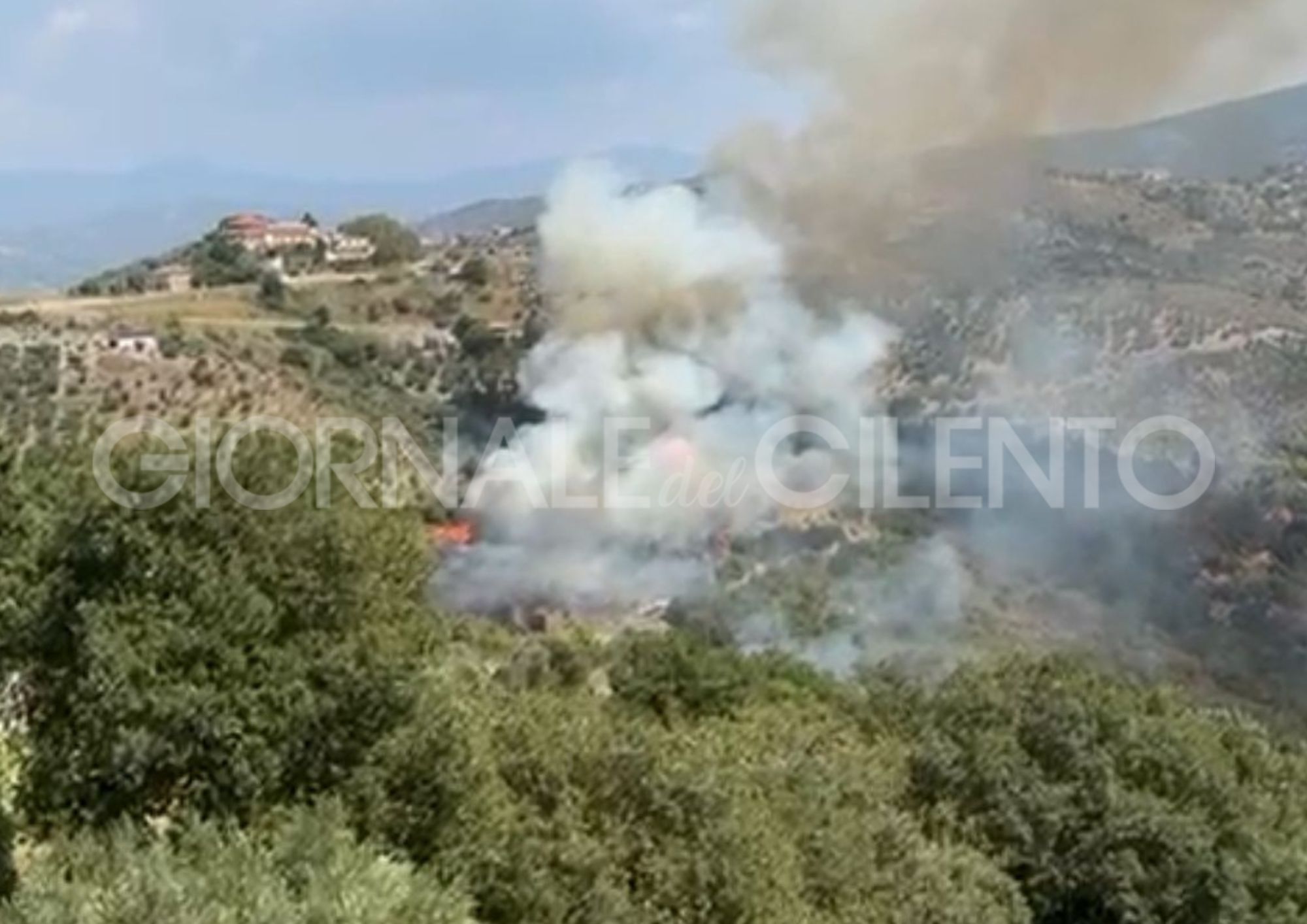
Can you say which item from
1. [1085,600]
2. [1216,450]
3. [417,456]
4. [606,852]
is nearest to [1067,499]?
[1216,450]

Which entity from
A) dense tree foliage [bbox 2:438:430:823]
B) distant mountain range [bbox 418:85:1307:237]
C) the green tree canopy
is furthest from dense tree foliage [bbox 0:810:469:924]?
the green tree canopy

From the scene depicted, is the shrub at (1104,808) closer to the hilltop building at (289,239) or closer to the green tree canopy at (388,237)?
the green tree canopy at (388,237)

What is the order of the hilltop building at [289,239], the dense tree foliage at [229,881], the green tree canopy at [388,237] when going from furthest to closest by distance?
the hilltop building at [289,239]
the green tree canopy at [388,237]
the dense tree foliage at [229,881]

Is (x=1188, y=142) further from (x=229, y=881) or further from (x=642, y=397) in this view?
(x=229, y=881)

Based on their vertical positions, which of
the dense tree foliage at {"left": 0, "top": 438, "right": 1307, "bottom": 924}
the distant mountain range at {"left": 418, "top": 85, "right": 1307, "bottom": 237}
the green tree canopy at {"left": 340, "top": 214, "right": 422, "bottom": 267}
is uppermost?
the distant mountain range at {"left": 418, "top": 85, "right": 1307, "bottom": 237}

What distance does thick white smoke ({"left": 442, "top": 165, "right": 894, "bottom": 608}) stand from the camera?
4519 cm

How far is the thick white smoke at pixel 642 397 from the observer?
4519 centimetres

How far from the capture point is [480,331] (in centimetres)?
9138

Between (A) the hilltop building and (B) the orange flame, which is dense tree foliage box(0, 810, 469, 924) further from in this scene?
(A) the hilltop building

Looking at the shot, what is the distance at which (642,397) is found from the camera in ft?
161

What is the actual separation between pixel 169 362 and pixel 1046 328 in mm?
41389

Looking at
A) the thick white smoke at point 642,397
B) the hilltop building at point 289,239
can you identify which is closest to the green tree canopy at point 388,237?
the hilltop building at point 289,239

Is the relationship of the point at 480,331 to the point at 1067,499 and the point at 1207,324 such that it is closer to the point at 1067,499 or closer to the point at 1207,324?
the point at 1067,499

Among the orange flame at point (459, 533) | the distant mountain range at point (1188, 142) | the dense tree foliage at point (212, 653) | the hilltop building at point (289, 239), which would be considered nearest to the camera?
the dense tree foliage at point (212, 653)
